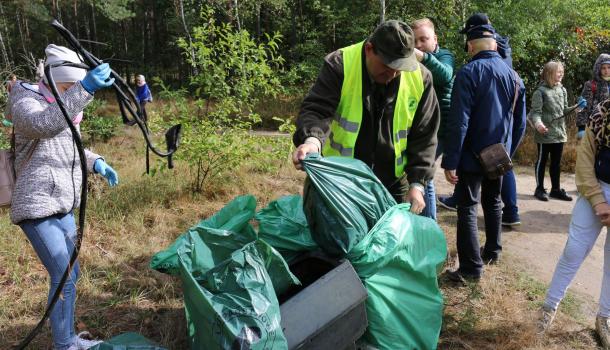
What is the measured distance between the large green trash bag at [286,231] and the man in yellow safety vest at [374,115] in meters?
0.41

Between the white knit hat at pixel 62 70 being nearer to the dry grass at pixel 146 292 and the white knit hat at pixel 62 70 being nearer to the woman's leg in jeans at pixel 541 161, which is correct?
the dry grass at pixel 146 292

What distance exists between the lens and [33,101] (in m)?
1.90

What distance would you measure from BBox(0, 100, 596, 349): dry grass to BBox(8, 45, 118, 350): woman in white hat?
55 centimetres

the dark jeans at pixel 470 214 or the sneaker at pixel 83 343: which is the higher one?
the dark jeans at pixel 470 214

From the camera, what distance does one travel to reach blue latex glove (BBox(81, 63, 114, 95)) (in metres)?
1.72

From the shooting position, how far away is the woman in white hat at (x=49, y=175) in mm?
1859

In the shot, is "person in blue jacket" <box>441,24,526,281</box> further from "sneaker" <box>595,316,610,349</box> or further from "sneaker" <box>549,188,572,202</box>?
"sneaker" <box>549,188,572,202</box>

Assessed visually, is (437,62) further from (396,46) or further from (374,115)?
(396,46)

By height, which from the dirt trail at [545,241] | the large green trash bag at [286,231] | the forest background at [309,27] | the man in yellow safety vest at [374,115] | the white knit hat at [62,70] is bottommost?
the dirt trail at [545,241]

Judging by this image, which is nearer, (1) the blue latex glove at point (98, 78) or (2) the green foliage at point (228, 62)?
(1) the blue latex glove at point (98, 78)

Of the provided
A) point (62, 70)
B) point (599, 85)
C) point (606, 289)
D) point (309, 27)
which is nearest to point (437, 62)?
point (606, 289)

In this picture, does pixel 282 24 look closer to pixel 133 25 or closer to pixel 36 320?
pixel 133 25

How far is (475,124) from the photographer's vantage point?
10.0ft

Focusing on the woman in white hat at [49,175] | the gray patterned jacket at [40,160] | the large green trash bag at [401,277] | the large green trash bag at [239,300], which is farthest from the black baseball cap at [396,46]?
the gray patterned jacket at [40,160]
